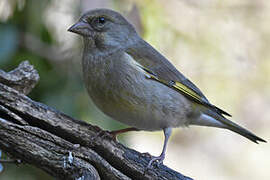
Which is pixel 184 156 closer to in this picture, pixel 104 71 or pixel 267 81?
pixel 267 81

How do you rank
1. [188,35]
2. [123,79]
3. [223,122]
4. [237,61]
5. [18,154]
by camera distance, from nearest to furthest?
[18,154] < [123,79] < [223,122] < [188,35] < [237,61]

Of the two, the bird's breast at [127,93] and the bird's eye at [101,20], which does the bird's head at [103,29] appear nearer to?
the bird's eye at [101,20]

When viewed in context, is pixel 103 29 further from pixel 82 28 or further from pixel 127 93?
pixel 127 93

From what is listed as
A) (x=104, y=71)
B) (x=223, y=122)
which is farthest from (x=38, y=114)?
(x=223, y=122)

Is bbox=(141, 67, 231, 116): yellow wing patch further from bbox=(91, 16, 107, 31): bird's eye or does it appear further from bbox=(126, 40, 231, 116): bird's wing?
bbox=(91, 16, 107, 31): bird's eye

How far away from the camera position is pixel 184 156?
8.78 meters

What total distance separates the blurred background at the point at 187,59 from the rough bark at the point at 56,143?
84cm

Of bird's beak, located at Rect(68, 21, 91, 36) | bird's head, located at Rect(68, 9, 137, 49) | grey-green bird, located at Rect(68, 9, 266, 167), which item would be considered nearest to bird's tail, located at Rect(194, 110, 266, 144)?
grey-green bird, located at Rect(68, 9, 266, 167)

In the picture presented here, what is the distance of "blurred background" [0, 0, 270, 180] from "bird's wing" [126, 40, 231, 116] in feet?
1.21

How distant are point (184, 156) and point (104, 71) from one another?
4.75m

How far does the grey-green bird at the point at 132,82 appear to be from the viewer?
14.1 feet

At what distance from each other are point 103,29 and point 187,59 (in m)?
2.13

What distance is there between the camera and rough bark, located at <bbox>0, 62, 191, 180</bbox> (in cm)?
361

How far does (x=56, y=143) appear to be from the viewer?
3.73 metres
